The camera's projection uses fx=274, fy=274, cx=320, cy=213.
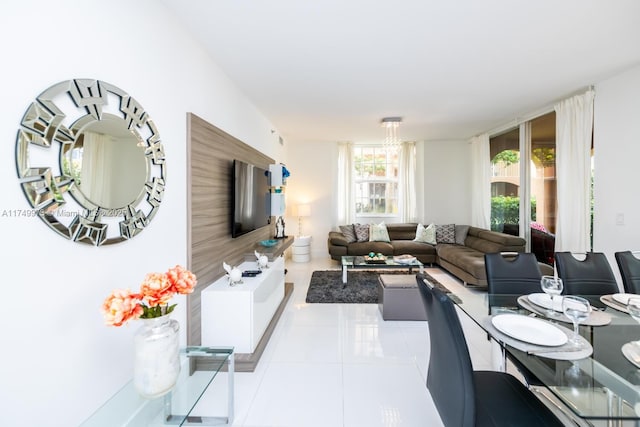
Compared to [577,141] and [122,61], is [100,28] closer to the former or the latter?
[122,61]

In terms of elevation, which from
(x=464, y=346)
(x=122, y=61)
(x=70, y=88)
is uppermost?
(x=122, y=61)

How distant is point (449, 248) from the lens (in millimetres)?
5230

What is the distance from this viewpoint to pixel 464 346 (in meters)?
1.10

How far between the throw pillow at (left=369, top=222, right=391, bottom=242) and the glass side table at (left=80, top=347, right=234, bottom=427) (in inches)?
189

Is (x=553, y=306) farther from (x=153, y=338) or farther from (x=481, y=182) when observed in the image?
(x=481, y=182)

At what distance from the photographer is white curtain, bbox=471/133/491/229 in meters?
5.60

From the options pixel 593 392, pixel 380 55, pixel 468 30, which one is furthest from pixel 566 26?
pixel 593 392

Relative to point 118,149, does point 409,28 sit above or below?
above

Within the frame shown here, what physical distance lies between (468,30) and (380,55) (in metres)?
0.72

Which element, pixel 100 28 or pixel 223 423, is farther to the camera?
pixel 223 423

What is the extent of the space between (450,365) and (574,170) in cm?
379

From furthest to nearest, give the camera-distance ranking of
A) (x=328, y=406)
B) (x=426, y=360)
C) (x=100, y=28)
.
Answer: (x=426, y=360) < (x=328, y=406) < (x=100, y=28)

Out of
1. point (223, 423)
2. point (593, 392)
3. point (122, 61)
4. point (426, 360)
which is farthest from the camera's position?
point (426, 360)

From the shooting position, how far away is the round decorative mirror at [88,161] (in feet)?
3.44
